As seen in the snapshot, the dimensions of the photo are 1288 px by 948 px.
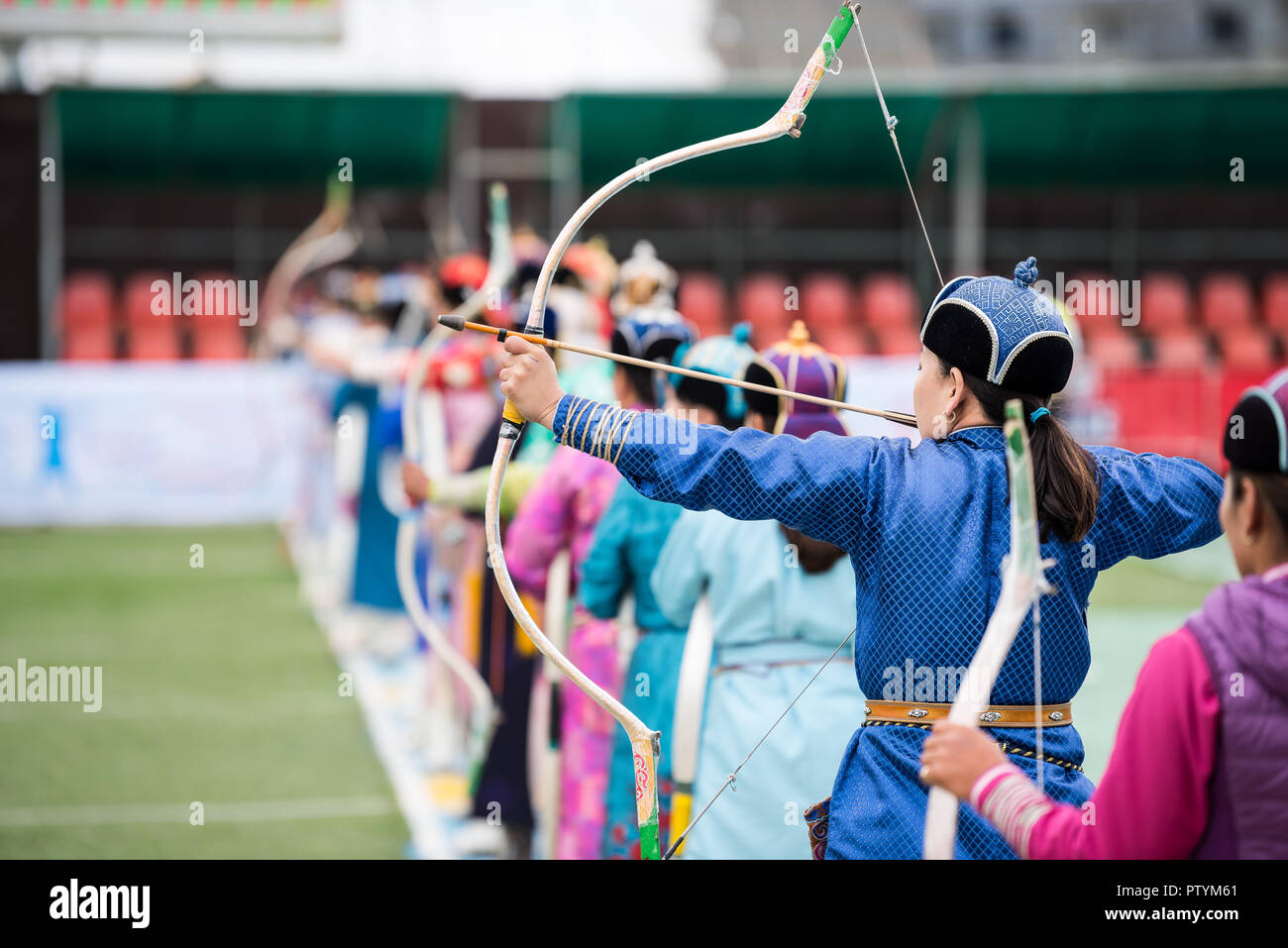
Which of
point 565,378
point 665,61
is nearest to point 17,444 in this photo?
point 665,61

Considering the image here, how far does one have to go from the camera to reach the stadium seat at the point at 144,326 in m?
18.3

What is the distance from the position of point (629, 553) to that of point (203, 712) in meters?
4.32

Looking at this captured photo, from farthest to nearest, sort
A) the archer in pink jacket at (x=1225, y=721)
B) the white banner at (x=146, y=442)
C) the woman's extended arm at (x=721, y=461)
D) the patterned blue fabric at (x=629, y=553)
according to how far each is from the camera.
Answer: the white banner at (x=146, y=442) → the patterned blue fabric at (x=629, y=553) → the woman's extended arm at (x=721, y=461) → the archer in pink jacket at (x=1225, y=721)

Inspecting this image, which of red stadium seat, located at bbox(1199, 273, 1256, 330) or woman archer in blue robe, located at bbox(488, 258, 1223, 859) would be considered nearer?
woman archer in blue robe, located at bbox(488, 258, 1223, 859)

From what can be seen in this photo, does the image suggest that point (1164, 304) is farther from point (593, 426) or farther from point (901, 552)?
point (593, 426)

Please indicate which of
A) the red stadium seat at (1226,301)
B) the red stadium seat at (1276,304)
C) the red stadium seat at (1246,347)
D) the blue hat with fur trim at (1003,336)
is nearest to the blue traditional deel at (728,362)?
the blue hat with fur trim at (1003,336)

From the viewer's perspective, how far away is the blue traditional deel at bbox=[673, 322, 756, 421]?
11.7 feet

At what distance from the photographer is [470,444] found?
617 centimetres

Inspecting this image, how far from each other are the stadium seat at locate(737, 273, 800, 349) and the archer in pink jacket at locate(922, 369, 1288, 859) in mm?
16094

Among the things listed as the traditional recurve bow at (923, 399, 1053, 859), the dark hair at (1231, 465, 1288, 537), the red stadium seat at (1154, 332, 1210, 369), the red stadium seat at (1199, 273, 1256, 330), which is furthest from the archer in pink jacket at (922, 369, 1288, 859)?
the red stadium seat at (1199, 273, 1256, 330)

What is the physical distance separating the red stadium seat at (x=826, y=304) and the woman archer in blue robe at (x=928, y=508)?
52.5ft

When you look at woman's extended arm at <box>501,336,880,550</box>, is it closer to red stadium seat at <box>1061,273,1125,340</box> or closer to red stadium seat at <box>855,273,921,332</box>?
red stadium seat at <box>855,273,921,332</box>

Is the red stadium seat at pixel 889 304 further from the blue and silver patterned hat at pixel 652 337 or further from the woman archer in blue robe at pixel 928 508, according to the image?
the woman archer in blue robe at pixel 928 508
